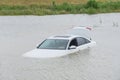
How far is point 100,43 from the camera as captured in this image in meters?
34.3

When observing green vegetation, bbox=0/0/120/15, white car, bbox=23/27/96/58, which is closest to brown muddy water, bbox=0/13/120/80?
white car, bbox=23/27/96/58

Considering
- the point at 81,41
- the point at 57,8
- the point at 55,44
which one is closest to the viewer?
the point at 55,44

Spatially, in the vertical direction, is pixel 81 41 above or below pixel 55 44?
below

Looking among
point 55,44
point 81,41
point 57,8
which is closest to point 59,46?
point 55,44

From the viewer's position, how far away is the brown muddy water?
74.9ft

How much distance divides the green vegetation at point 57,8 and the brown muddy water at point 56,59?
602 inches

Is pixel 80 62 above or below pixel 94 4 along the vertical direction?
above

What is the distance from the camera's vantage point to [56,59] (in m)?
26.8

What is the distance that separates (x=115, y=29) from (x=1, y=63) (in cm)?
1932

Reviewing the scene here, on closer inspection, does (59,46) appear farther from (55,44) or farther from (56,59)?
(56,59)

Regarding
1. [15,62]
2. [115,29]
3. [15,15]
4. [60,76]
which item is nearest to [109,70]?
[60,76]

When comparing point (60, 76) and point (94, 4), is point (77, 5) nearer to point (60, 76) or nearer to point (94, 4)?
point (94, 4)

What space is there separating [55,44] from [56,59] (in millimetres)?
1650

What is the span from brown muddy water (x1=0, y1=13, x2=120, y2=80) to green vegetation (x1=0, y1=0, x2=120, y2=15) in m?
15.3
